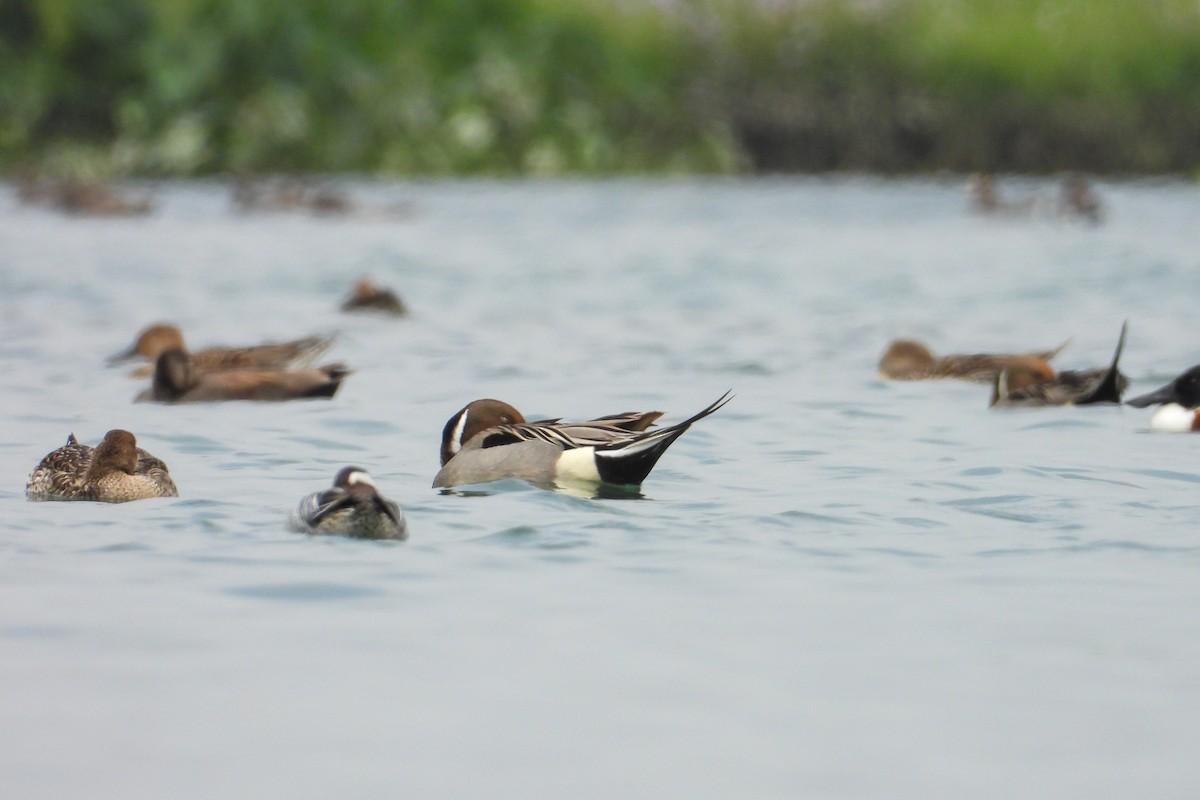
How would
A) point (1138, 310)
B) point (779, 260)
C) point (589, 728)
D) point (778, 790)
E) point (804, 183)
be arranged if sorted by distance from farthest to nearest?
point (804, 183), point (779, 260), point (1138, 310), point (589, 728), point (778, 790)

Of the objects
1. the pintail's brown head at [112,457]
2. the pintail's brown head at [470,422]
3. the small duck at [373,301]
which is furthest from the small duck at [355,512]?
the small duck at [373,301]

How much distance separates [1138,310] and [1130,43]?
24.0 m

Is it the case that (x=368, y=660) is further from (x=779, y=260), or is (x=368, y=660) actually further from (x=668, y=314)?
(x=779, y=260)

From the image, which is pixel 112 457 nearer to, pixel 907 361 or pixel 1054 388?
pixel 1054 388

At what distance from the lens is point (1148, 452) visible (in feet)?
29.8

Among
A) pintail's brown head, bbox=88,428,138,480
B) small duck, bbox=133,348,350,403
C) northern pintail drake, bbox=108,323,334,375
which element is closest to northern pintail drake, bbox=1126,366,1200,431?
small duck, bbox=133,348,350,403

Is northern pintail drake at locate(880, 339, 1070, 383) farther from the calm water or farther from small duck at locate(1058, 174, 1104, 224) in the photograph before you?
small duck at locate(1058, 174, 1104, 224)

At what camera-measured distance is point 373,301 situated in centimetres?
1562

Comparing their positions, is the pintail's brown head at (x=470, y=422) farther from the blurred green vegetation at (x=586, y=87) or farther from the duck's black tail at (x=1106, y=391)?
the blurred green vegetation at (x=586, y=87)

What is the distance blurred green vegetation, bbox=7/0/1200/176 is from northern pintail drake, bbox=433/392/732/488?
29433 mm

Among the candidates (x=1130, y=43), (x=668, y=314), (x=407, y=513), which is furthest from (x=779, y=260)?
(x=1130, y=43)

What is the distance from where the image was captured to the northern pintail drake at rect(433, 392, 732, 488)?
782 cm

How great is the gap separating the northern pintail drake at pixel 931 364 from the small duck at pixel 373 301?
16.1 ft

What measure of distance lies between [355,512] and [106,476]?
4.74ft
